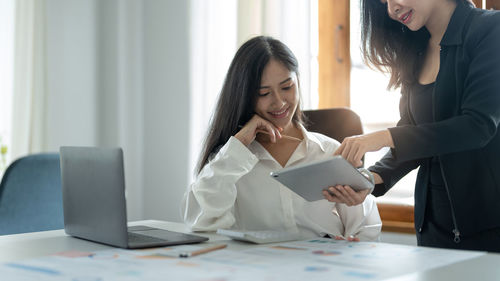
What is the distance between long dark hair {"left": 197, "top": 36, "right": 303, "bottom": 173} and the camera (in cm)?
166

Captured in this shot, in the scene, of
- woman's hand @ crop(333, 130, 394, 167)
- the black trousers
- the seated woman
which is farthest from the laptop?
the black trousers

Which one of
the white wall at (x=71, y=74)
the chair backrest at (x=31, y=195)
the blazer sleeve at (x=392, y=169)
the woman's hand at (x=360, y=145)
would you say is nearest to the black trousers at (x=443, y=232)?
the blazer sleeve at (x=392, y=169)

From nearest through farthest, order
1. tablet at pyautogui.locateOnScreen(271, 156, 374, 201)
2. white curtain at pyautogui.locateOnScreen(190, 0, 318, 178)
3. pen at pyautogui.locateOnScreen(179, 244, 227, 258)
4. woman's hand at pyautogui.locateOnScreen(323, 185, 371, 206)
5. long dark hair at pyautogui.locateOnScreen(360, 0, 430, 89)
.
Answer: pen at pyautogui.locateOnScreen(179, 244, 227, 258) → tablet at pyautogui.locateOnScreen(271, 156, 374, 201) → woman's hand at pyautogui.locateOnScreen(323, 185, 371, 206) → long dark hair at pyautogui.locateOnScreen(360, 0, 430, 89) → white curtain at pyautogui.locateOnScreen(190, 0, 318, 178)

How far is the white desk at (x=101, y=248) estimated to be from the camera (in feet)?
2.81

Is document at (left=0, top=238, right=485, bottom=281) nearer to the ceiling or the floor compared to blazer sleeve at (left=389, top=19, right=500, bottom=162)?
nearer to the floor

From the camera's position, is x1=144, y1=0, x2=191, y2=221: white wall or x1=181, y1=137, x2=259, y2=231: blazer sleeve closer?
x1=181, y1=137, x2=259, y2=231: blazer sleeve

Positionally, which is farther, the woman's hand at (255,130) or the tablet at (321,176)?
the woman's hand at (255,130)

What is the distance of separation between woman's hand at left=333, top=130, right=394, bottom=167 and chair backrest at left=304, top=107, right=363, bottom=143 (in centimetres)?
47

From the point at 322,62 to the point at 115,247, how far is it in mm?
1872

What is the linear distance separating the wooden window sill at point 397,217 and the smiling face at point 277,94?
1.02 m

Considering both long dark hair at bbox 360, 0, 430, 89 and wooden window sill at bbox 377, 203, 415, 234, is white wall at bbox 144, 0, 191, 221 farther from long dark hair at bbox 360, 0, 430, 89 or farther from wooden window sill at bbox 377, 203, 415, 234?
long dark hair at bbox 360, 0, 430, 89

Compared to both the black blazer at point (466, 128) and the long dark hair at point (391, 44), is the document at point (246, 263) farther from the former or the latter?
the long dark hair at point (391, 44)

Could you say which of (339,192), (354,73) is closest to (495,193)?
(339,192)

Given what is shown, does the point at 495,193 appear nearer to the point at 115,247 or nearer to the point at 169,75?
the point at 115,247
